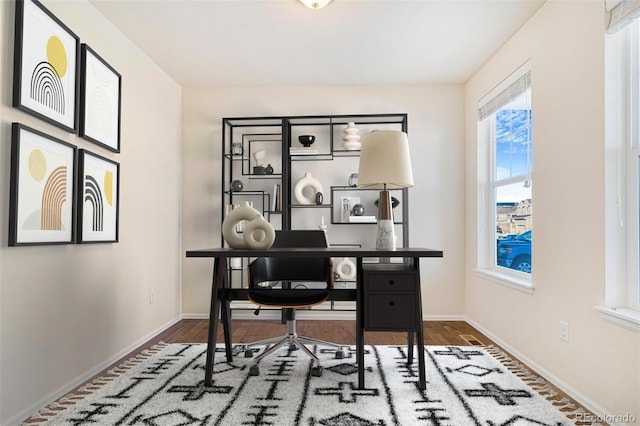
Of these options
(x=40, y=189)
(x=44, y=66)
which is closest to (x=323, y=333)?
(x=40, y=189)

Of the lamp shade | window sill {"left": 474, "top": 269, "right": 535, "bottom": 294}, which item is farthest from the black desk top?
window sill {"left": 474, "top": 269, "right": 535, "bottom": 294}

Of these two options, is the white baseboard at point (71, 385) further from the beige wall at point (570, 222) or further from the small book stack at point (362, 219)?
the beige wall at point (570, 222)

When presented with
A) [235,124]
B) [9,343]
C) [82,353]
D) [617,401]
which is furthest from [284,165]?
[617,401]

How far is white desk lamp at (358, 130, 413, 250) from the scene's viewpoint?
240 cm

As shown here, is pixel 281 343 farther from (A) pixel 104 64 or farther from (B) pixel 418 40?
(B) pixel 418 40

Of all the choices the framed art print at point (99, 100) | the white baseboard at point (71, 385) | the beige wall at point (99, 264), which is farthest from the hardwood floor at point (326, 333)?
the framed art print at point (99, 100)

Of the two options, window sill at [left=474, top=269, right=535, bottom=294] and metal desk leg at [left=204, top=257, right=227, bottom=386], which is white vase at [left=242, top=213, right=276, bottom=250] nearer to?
metal desk leg at [left=204, top=257, right=227, bottom=386]

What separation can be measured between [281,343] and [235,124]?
7.99ft

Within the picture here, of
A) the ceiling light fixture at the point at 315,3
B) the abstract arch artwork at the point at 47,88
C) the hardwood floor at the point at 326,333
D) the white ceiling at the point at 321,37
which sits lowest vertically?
the hardwood floor at the point at 326,333

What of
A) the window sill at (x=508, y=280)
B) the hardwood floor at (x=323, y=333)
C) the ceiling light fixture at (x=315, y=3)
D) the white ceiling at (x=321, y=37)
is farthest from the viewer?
the hardwood floor at (x=323, y=333)

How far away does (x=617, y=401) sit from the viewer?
1898 millimetres

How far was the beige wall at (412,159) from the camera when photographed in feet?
13.8

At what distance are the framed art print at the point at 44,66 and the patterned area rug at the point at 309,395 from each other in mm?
1508

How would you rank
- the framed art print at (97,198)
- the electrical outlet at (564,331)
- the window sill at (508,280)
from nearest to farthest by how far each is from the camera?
the electrical outlet at (564,331), the framed art print at (97,198), the window sill at (508,280)
